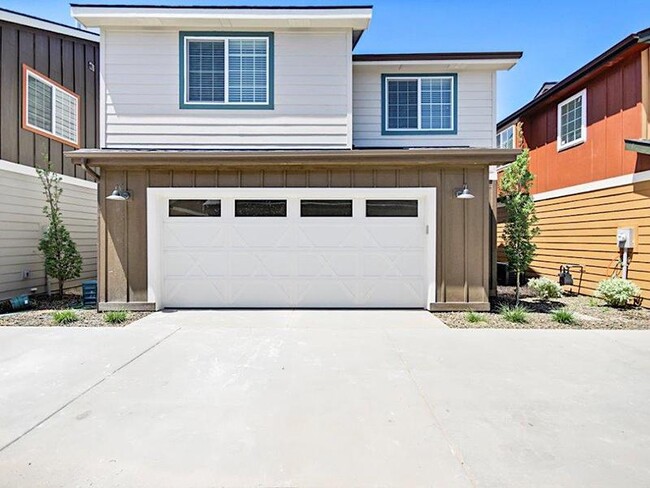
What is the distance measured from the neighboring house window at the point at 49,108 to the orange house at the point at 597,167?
1193 centimetres

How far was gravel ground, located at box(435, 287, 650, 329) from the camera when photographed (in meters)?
6.13

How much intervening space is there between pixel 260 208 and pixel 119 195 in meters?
2.45

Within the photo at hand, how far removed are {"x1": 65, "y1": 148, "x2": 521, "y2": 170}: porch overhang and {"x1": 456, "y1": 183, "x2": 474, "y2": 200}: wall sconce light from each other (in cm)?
46

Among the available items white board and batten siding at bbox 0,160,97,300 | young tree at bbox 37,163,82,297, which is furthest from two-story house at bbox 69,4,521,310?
white board and batten siding at bbox 0,160,97,300

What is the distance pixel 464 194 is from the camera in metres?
6.69

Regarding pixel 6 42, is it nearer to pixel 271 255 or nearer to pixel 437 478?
pixel 271 255

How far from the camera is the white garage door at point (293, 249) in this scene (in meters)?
7.21

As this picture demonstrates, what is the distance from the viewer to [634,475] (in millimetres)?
2402

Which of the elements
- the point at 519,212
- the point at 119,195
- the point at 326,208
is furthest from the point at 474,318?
the point at 119,195

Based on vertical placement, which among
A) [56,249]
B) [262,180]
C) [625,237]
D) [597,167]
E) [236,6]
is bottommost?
[56,249]

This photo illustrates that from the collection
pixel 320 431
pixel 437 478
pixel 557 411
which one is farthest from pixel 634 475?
pixel 320 431

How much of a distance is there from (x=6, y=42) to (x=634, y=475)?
1165cm

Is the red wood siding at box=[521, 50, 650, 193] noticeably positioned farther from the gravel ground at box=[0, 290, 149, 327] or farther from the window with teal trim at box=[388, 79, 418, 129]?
the gravel ground at box=[0, 290, 149, 327]

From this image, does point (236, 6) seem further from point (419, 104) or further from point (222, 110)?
point (419, 104)
